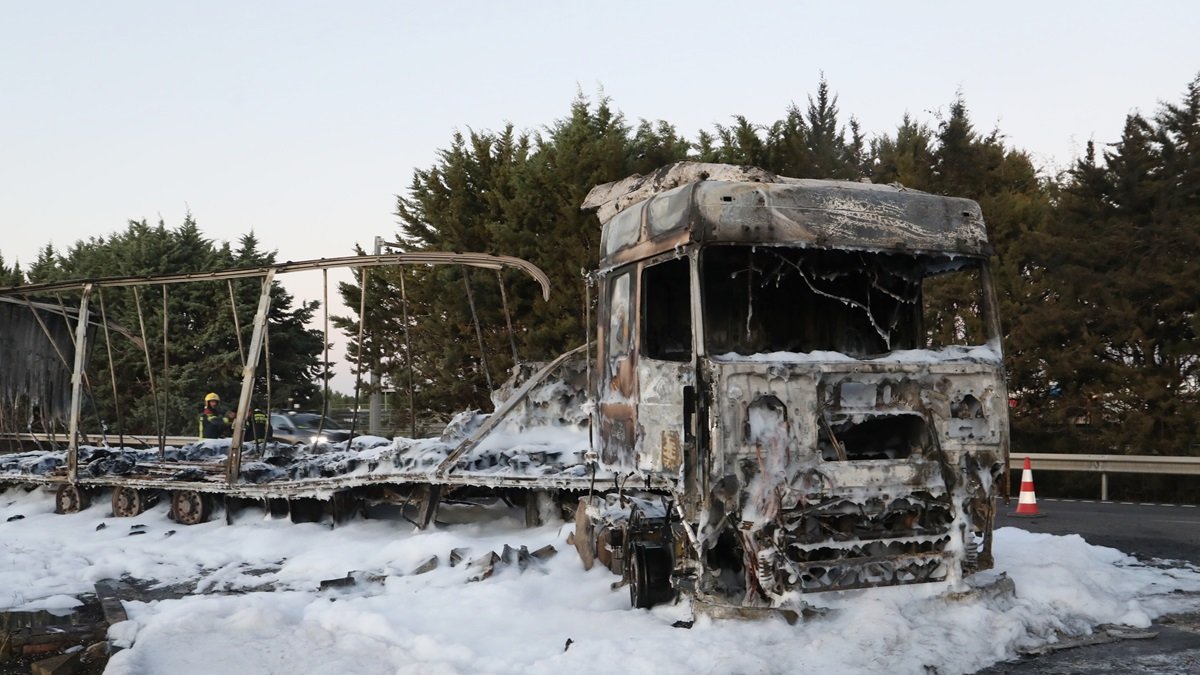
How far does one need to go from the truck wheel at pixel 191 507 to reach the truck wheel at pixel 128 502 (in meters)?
0.71

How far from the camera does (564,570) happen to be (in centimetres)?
805

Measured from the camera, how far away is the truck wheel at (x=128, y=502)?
12.7 m

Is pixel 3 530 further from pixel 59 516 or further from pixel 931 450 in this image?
pixel 931 450

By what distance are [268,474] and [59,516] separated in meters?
3.51

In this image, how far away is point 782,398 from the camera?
6145 millimetres

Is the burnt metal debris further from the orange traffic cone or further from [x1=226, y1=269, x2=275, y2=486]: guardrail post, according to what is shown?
the orange traffic cone

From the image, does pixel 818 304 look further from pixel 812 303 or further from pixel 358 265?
pixel 358 265

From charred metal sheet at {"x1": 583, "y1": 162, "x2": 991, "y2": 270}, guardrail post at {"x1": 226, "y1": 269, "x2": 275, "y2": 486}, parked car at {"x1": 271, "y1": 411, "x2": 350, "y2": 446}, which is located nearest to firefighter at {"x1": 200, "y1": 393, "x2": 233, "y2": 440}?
guardrail post at {"x1": 226, "y1": 269, "x2": 275, "y2": 486}

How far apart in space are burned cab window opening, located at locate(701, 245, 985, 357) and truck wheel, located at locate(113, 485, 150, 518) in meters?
8.76

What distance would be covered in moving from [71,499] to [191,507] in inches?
97.2

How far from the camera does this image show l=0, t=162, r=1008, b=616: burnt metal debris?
6094mm

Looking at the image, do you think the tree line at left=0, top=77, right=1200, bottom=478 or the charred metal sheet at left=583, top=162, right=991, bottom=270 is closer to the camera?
the charred metal sheet at left=583, top=162, right=991, bottom=270

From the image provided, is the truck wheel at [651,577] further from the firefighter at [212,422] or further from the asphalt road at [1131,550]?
the firefighter at [212,422]

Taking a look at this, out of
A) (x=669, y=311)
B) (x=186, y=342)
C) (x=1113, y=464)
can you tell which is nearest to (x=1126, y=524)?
(x=1113, y=464)
